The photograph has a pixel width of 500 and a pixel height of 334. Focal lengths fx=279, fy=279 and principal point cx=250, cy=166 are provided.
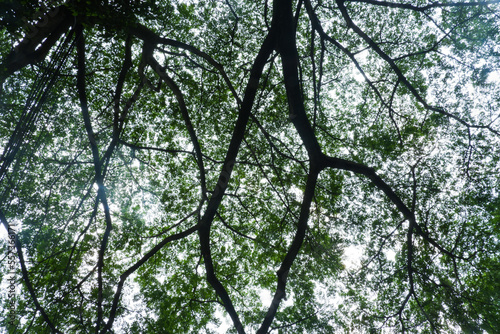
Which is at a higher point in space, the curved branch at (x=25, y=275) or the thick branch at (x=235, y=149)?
the thick branch at (x=235, y=149)

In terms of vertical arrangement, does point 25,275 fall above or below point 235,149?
below

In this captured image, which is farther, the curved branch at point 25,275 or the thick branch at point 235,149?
the thick branch at point 235,149

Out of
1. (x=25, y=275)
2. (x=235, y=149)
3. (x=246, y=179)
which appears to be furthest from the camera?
(x=246, y=179)

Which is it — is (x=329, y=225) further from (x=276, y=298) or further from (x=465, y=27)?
(x=465, y=27)

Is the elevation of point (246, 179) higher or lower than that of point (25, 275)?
higher

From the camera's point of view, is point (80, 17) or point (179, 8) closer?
point (80, 17)

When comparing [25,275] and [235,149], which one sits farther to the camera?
[235,149]

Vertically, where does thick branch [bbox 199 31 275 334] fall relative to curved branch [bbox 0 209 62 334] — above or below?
above

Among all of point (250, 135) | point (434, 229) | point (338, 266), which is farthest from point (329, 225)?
point (250, 135)

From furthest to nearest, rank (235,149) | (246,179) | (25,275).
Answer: (246,179) → (235,149) → (25,275)

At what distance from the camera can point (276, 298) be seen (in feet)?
12.9

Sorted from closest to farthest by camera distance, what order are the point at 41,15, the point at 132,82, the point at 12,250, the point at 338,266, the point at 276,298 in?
the point at 41,15 < the point at 276,298 < the point at 12,250 < the point at 338,266 < the point at 132,82

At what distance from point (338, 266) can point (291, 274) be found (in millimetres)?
1214

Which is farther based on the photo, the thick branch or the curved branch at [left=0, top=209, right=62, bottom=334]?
the thick branch
